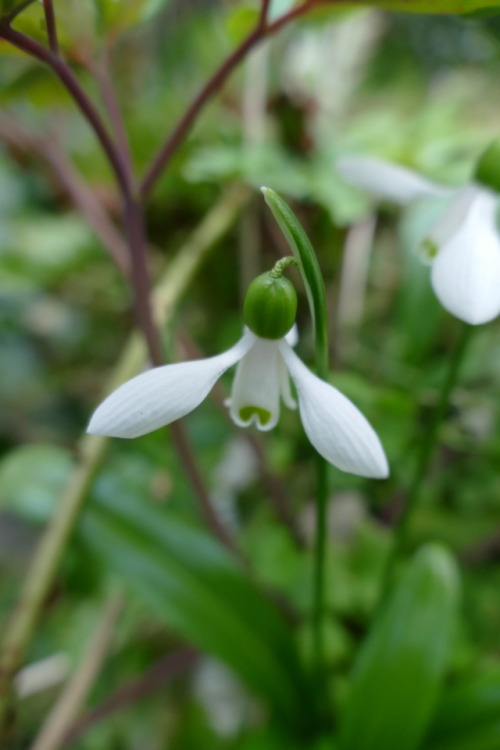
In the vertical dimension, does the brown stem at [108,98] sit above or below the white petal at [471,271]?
above

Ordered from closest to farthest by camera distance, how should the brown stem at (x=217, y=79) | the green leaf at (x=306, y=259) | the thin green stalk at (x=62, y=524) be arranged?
1. the green leaf at (x=306, y=259)
2. the brown stem at (x=217, y=79)
3. the thin green stalk at (x=62, y=524)

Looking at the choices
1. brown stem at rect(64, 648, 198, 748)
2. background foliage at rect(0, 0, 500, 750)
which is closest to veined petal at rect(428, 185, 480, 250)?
background foliage at rect(0, 0, 500, 750)

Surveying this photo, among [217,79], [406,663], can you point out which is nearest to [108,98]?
[217,79]

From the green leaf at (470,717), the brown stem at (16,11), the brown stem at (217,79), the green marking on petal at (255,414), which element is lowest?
the green leaf at (470,717)

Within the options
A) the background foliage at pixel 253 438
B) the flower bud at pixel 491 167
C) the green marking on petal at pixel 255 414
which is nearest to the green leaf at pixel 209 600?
the background foliage at pixel 253 438

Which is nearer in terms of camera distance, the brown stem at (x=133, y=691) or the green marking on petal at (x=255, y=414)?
the green marking on petal at (x=255, y=414)

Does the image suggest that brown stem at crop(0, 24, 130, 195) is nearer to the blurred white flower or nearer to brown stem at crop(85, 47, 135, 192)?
brown stem at crop(85, 47, 135, 192)

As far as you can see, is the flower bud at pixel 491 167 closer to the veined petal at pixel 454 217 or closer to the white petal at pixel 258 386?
the veined petal at pixel 454 217

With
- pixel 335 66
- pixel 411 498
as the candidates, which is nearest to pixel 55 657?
pixel 411 498

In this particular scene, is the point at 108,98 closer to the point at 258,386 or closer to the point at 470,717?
the point at 258,386
